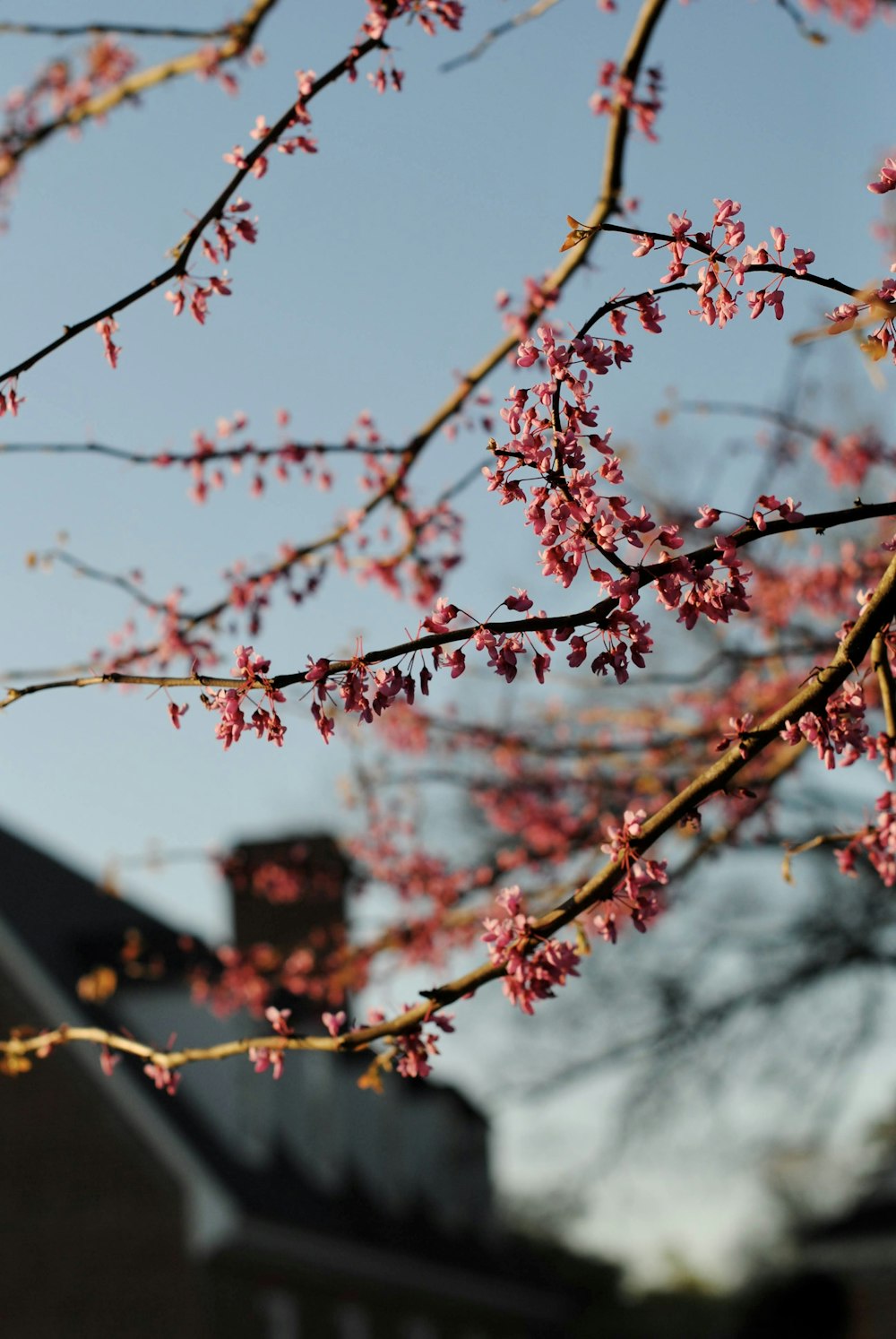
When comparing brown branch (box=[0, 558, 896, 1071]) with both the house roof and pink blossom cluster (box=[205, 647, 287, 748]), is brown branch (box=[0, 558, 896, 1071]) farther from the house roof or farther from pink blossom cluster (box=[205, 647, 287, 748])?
the house roof

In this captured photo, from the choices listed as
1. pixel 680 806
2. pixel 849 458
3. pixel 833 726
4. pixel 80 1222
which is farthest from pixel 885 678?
pixel 80 1222

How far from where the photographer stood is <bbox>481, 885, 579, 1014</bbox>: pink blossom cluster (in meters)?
2.68

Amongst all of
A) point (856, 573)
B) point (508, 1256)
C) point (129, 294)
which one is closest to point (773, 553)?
point (856, 573)

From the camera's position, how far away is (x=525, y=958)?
2691 millimetres

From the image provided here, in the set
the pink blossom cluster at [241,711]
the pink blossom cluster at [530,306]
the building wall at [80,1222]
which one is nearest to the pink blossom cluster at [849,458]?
the pink blossom cluster at [530,306]

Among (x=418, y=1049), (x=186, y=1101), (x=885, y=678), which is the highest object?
(x=186, y=1101)

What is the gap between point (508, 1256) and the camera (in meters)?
25.0

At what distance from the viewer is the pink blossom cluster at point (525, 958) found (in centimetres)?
268

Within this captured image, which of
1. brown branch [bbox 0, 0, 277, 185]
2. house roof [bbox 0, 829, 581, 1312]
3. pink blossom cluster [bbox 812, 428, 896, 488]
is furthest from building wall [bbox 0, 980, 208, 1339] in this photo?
brown branch [bbox 0, 0, 277, 185]

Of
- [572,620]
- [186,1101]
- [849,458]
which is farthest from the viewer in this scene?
[186,1101]

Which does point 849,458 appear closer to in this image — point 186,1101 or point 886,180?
point 886,180

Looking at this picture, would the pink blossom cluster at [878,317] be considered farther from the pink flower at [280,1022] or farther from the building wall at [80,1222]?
the building wall at [80,1222]

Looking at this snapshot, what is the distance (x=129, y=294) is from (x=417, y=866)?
6.08 meters

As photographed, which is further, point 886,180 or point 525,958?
point 525,958
